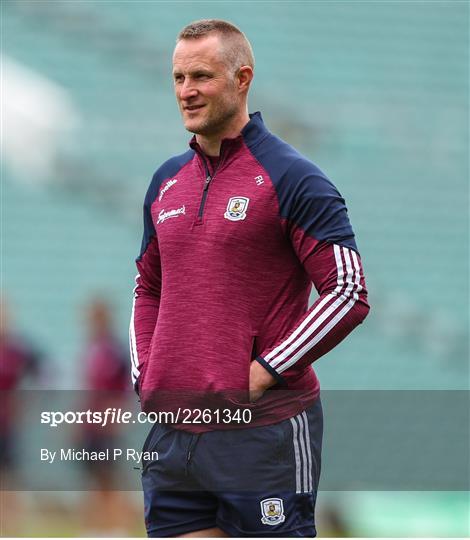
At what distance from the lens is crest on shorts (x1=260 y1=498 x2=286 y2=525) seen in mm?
2637

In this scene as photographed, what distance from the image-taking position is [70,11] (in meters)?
10.5

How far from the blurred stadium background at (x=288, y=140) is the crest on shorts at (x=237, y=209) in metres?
6.02

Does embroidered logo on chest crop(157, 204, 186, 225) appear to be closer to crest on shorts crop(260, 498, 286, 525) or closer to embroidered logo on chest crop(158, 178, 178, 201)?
embroidered logo on chest crop(158, 178, 178, 201)

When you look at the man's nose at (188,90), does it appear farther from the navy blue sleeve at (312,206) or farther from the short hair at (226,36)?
the navy blue sleeve at (312,206)

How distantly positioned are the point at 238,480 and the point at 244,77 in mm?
996

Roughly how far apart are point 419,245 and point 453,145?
1.02m

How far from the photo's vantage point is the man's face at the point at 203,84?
107 inches

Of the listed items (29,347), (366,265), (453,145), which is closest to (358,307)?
(29,347)

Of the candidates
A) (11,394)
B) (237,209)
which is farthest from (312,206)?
(11,394)

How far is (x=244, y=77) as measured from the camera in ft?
9.16

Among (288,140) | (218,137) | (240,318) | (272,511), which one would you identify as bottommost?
(272,511)

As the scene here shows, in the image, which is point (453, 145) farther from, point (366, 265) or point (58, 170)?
point (58, 170)

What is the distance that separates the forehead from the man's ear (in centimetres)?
7

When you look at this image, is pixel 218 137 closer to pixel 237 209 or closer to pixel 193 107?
pixel 193 107
